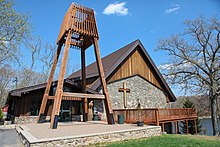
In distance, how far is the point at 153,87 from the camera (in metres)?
17.9

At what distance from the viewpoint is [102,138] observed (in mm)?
6793

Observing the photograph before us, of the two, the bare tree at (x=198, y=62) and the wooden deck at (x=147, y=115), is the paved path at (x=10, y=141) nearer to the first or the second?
the wooden deck at (x=147, y=115)

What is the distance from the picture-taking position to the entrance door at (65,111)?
44.4ft

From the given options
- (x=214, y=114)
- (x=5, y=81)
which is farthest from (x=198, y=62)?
(x=5, y=81)

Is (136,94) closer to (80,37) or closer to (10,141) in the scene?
(80,37)

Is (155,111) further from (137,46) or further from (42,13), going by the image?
(42,13)

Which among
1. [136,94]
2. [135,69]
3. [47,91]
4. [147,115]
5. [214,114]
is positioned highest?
[135,69]

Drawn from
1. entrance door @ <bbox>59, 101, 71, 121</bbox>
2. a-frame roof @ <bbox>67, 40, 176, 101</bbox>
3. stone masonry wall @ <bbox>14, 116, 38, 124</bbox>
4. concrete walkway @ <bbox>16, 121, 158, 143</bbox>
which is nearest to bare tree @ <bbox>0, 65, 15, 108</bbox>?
a-frame roof @ <bbox>67, 40, 176, 101</bbox>

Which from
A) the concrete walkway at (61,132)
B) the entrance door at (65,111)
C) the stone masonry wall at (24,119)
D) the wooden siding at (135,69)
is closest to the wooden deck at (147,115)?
the concrete walkway at (61,132)

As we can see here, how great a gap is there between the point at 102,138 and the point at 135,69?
10613 mm

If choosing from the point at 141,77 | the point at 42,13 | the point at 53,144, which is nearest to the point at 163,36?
the point at 141,77

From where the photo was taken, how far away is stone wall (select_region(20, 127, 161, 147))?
5.71 m

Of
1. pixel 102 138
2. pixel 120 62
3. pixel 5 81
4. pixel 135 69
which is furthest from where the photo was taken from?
pixel 5 81

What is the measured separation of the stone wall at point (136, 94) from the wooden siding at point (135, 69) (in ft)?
1.32
